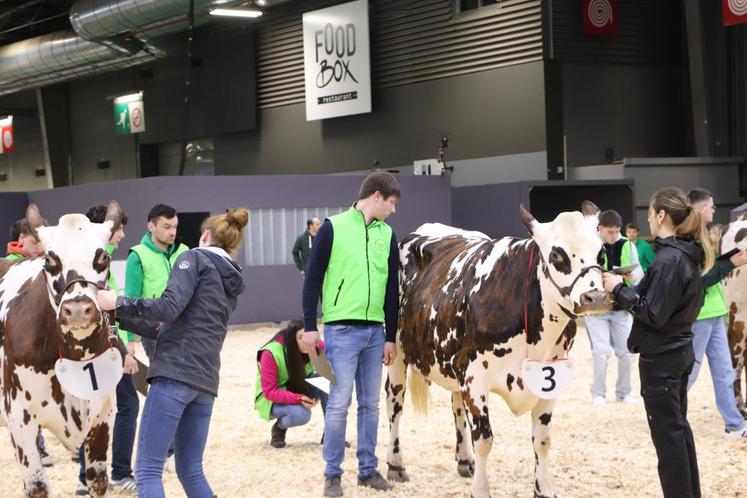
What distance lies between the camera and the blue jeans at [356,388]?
554 cm

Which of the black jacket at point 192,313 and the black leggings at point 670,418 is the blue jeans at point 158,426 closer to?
the black jacket at point 192,313

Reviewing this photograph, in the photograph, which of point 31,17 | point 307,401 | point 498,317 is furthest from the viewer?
point 31,17

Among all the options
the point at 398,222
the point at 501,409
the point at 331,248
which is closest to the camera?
the point at 331,248

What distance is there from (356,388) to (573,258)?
5.06 feet

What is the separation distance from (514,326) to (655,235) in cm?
85

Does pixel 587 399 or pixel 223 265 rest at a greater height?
pixel 223 265

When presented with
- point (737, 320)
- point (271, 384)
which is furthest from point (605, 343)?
point (271, 384)

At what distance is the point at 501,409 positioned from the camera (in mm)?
8250

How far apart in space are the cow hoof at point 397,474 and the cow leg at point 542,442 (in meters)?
0.94

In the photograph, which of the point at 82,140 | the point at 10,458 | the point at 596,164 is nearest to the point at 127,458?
the point at 10,458

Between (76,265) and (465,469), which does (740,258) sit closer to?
(465,469)

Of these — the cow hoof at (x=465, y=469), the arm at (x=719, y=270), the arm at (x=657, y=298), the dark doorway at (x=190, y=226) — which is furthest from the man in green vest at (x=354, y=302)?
the dark doorway at (x=190, y=226)

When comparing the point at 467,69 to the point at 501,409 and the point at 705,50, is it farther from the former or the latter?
the point at 501,409

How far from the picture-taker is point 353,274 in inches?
218
